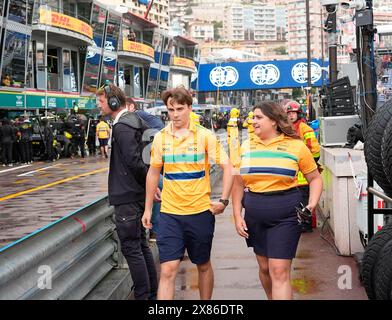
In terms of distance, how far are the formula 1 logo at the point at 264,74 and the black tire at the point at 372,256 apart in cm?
6206

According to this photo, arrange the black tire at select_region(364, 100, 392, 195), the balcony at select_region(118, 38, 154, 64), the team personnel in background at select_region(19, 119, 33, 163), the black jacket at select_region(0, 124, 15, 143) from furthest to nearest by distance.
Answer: the balcony at select_region(118, 38, 154, 64)
the team personnel in background at select_region(19, 119, 33, 163)
the black jacket at select_region(0, 124, 15, 143)
the black tire at select_region(364, 100, 392, 195)

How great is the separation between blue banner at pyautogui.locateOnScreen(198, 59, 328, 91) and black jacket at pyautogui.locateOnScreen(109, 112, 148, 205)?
61469mm

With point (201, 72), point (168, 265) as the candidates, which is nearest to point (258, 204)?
point (168, 265)

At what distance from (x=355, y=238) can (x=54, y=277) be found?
14.3 ft

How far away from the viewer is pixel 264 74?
67.6 metres

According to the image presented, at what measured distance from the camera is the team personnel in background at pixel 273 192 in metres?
5.08

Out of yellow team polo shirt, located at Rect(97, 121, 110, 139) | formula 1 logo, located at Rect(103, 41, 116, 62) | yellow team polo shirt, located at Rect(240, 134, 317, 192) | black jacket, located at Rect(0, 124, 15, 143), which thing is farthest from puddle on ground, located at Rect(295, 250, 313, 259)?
formula 1 logo, located at Rect(103, 41, 116, 62)

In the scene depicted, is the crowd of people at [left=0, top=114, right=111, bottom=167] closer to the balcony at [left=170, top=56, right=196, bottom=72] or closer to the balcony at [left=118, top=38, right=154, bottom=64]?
the balcony at [left=118, top=38, right=154, bottom=64]

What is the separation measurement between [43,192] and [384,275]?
12.8 m

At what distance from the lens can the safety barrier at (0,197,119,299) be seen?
413 centimetres

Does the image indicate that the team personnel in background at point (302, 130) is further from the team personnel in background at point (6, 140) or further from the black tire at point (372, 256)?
the team personnel in background at point (6, 140)

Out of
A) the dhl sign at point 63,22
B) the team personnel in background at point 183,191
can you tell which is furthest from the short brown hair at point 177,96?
the dhl sign at point 63,22

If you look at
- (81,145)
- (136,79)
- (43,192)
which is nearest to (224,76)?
(136,79)

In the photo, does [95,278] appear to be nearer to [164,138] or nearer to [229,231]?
[164,138]
